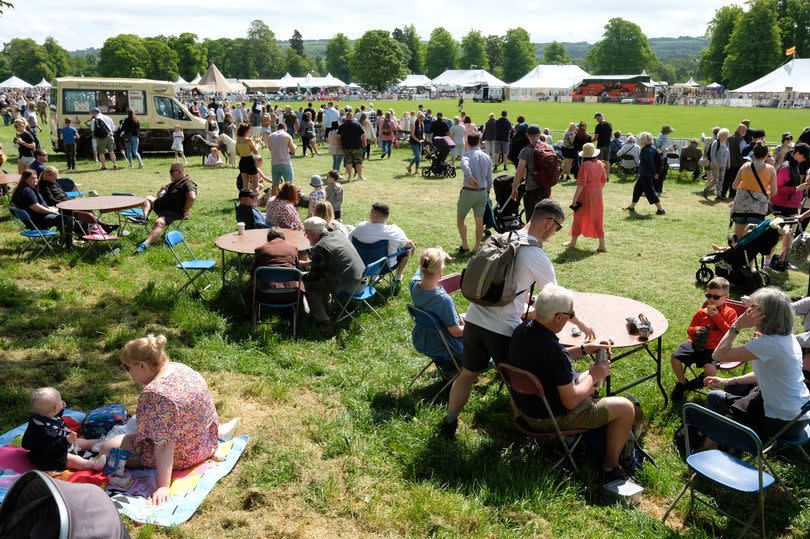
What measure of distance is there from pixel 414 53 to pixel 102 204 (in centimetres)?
13644

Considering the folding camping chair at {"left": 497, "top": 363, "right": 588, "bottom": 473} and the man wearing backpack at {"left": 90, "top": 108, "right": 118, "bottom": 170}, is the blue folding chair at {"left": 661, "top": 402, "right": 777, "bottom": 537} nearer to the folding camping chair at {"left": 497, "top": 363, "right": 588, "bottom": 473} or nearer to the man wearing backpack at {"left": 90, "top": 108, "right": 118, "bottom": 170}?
the folding camping chair at {"left": 497, "top": 363, "right": 588, "bottom": 473}

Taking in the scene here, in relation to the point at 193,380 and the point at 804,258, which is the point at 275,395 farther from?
the point at 804,258

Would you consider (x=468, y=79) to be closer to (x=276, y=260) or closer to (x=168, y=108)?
(x=168, y=108)

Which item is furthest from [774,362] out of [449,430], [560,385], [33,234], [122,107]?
[122,107]

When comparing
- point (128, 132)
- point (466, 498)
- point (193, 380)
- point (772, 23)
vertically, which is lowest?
point (466, 498)

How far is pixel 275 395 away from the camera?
519 centimetres

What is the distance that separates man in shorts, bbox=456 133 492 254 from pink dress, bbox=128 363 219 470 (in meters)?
5.70

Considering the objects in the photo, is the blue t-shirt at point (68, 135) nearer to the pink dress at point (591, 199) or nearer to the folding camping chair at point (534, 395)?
the pink dress at point (591, 199)

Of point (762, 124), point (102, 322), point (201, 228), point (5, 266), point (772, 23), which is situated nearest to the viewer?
point (102, 322)

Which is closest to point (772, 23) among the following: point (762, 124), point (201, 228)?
point (762, 124)

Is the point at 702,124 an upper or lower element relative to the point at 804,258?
upper

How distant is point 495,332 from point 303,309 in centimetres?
298

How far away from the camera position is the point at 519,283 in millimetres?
4383

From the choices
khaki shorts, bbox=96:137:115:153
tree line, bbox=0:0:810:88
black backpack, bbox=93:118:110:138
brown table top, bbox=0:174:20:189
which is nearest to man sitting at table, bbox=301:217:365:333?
brown table top, bbox=0:174:20:189
